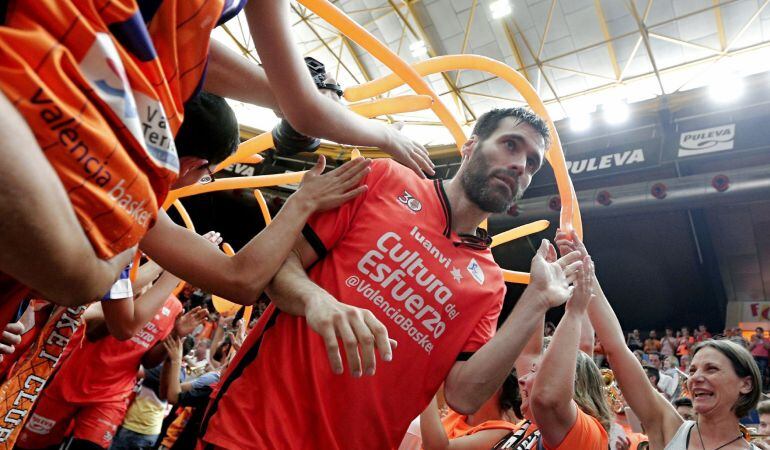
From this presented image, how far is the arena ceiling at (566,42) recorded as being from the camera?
35.3 ft

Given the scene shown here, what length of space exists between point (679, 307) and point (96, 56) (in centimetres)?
1681

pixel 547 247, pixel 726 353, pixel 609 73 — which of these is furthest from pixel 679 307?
pixel 547 247

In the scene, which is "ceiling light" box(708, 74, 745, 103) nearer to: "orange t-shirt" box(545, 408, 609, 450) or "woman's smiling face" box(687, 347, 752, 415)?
"woman's smiling face" box(687, 347, 752, 415)

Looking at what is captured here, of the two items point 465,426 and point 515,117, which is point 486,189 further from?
point 465,426

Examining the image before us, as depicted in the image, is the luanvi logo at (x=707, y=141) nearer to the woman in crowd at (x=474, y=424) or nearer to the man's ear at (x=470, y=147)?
the woman in crowd at (x=474, y=424)

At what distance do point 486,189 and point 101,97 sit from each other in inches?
64.0

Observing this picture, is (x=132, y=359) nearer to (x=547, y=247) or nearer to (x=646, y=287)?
(x=547, y=247)

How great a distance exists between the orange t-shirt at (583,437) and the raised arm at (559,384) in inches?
0.8

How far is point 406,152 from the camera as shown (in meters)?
1.61

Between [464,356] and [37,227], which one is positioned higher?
[464,356]

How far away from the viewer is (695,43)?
440 inches

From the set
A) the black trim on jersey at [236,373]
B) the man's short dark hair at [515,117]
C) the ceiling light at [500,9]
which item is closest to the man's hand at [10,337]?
the black trim on jersey at [236,373]

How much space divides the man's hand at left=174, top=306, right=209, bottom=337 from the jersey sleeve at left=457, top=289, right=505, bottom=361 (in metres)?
2.21

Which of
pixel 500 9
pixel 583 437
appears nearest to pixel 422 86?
pixel 583 437
